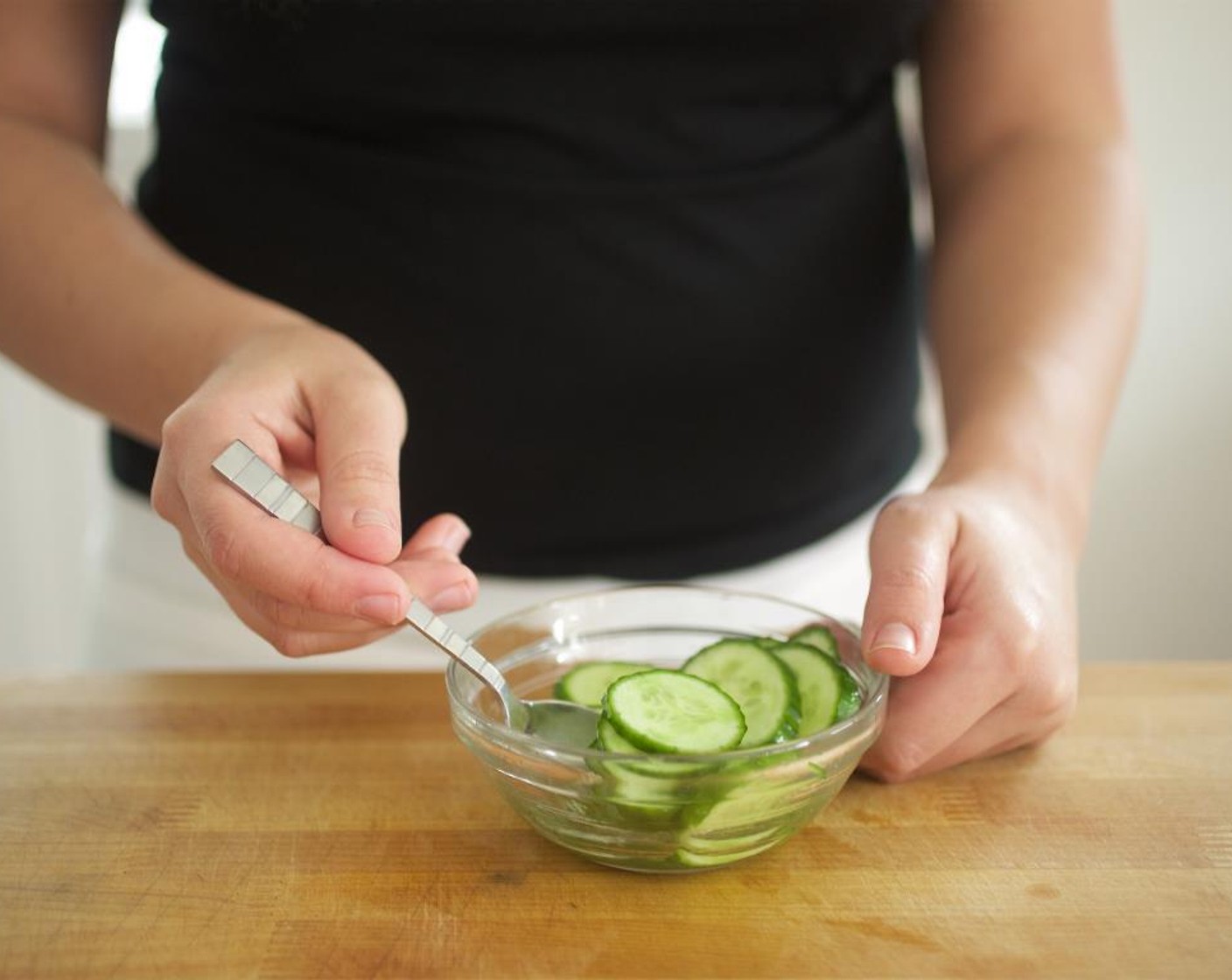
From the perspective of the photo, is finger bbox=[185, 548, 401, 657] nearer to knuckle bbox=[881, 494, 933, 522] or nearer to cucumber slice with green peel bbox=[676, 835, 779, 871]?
cucumber slice with green peel bbox=[676, 835, 779, 871]

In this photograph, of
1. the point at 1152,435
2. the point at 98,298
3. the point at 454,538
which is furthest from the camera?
the point at 1152,435

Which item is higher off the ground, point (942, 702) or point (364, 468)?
point (364, 468)

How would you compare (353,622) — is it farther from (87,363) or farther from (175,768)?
(87,363)

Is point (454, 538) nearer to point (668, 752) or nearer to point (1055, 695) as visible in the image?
point (668, 752)

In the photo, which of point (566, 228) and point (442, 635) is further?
point (566, 228)

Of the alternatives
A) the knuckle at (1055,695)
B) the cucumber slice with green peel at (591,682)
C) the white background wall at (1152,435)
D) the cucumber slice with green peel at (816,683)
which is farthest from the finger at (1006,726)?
the white background wall at (1152,435)

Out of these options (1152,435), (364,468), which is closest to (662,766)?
(364,468)

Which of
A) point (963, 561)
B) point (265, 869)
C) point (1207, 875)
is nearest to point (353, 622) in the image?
point (265, 869)
